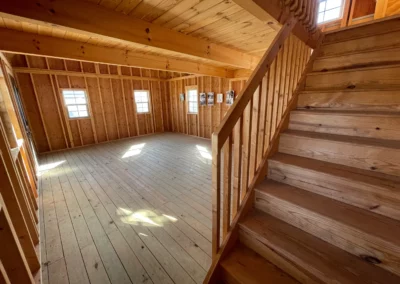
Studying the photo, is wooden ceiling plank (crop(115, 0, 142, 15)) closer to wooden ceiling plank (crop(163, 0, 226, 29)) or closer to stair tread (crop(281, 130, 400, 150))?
wooden ceiling plank (crop(163, 0, 226, 29))

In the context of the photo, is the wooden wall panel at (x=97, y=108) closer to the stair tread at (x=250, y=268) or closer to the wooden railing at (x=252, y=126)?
the wooden railing at (x=252, y=126)

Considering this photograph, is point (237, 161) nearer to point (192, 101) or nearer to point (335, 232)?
point (335, 232)

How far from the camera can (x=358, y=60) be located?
178 centimetres

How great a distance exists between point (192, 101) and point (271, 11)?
5.75 meters

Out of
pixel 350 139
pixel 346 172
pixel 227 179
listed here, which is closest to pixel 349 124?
pixel 350 139

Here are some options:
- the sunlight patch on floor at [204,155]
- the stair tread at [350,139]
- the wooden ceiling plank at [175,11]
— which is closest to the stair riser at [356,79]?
the stair tread at [350,139]

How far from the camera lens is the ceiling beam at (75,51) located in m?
2.34

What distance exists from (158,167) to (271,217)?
2977mm

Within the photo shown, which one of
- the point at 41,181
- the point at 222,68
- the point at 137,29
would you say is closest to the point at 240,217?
the point at 137,29

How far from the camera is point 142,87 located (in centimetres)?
727

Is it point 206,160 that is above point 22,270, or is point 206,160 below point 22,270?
below

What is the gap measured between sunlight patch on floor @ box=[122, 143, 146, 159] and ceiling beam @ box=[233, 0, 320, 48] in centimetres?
447

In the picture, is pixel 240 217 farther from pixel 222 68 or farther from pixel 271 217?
pixel 222 68

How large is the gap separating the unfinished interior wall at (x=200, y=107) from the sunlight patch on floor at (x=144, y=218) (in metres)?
4.33
